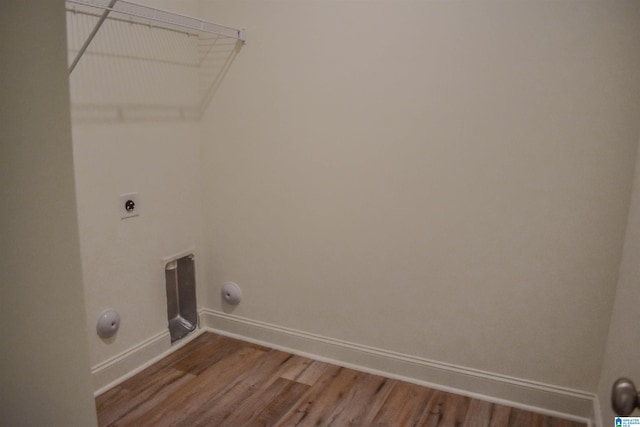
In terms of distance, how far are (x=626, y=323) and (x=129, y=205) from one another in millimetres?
2156

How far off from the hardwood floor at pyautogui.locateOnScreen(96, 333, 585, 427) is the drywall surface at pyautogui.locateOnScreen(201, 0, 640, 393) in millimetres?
197

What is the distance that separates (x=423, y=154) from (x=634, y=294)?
3.19 ft

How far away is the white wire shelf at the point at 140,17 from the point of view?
5.90 ft

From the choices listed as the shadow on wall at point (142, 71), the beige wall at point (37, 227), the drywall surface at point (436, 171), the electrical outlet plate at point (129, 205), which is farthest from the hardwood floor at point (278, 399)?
the beige wall at point (37, 227)

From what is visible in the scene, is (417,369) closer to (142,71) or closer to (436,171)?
(436,171)

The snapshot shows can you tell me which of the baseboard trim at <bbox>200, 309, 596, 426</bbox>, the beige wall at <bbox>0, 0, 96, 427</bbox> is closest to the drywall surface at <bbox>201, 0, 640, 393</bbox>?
the baseboard trim at <bbox>200, 309, 596, 426</bbox>

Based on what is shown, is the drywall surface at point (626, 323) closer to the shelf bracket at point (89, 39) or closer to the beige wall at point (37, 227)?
the beige wall at point (37, 227)

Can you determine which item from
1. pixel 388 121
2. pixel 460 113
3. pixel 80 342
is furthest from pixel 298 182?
pixel 80 342

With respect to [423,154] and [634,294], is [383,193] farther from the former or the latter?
[634,294]

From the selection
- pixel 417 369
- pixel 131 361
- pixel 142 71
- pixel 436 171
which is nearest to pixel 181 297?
pixel 131 361

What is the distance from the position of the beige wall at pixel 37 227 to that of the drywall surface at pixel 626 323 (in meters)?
1.50

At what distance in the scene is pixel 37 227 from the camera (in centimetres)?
62

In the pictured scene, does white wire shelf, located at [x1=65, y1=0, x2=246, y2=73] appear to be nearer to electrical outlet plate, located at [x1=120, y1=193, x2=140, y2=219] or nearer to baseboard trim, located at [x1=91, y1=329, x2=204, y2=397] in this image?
electrical outlet plate, located at [x1=120, y1=193, x2=140, y2=219]

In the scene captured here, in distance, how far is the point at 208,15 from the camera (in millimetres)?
2475
